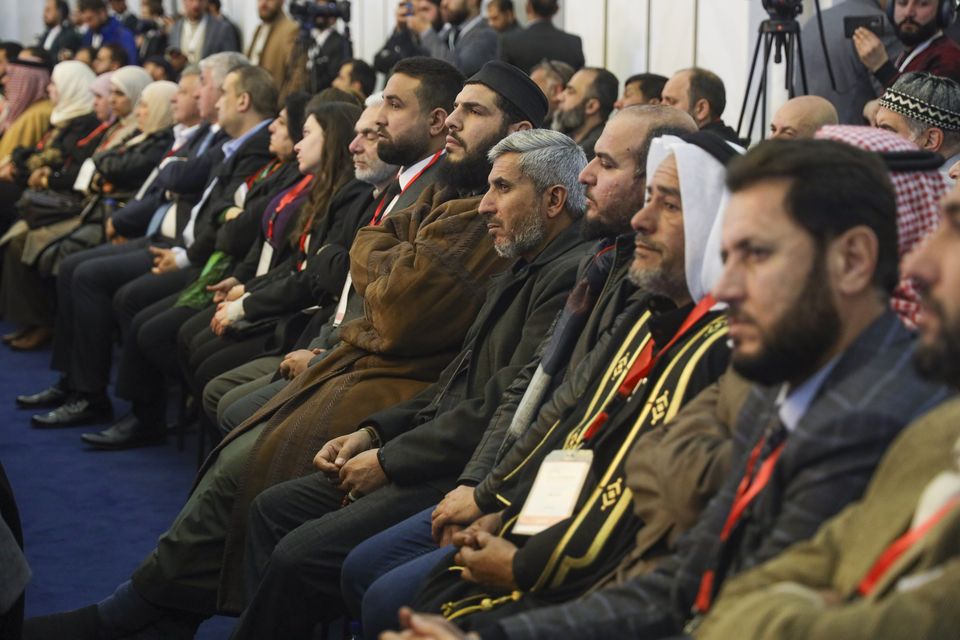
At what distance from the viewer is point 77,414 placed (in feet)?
21.6

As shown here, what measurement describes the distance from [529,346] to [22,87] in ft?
25.2

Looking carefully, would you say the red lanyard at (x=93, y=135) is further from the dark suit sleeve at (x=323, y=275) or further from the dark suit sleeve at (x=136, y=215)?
the dark suit sleeve at (x=323, y=275)

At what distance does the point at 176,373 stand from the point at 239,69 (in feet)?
5.12

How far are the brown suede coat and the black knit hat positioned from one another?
397 mm

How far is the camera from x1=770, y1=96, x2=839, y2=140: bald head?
4.59m

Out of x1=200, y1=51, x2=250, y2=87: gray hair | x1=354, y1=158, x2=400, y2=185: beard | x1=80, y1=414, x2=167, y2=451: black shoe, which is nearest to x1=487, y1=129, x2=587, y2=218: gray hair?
x1=354, y1=158, x2=400, y2=185: beard

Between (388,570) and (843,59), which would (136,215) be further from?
(388,570)

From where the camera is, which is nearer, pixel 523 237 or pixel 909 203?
pixel 909 203

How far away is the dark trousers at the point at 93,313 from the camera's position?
21.8ft

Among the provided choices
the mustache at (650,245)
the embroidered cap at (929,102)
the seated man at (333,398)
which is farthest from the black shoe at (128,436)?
the mustache at (650,245)

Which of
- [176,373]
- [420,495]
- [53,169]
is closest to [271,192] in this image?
[176,373]

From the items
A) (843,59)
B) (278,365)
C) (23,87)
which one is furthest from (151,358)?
(23,87)

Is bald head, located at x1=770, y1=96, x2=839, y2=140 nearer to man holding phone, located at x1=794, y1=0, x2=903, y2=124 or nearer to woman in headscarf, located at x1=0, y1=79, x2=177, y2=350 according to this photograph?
man holding phone, located at x1=794, y1=0, x2=903, y2=124

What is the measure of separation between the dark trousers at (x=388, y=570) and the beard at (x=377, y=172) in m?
1.79
